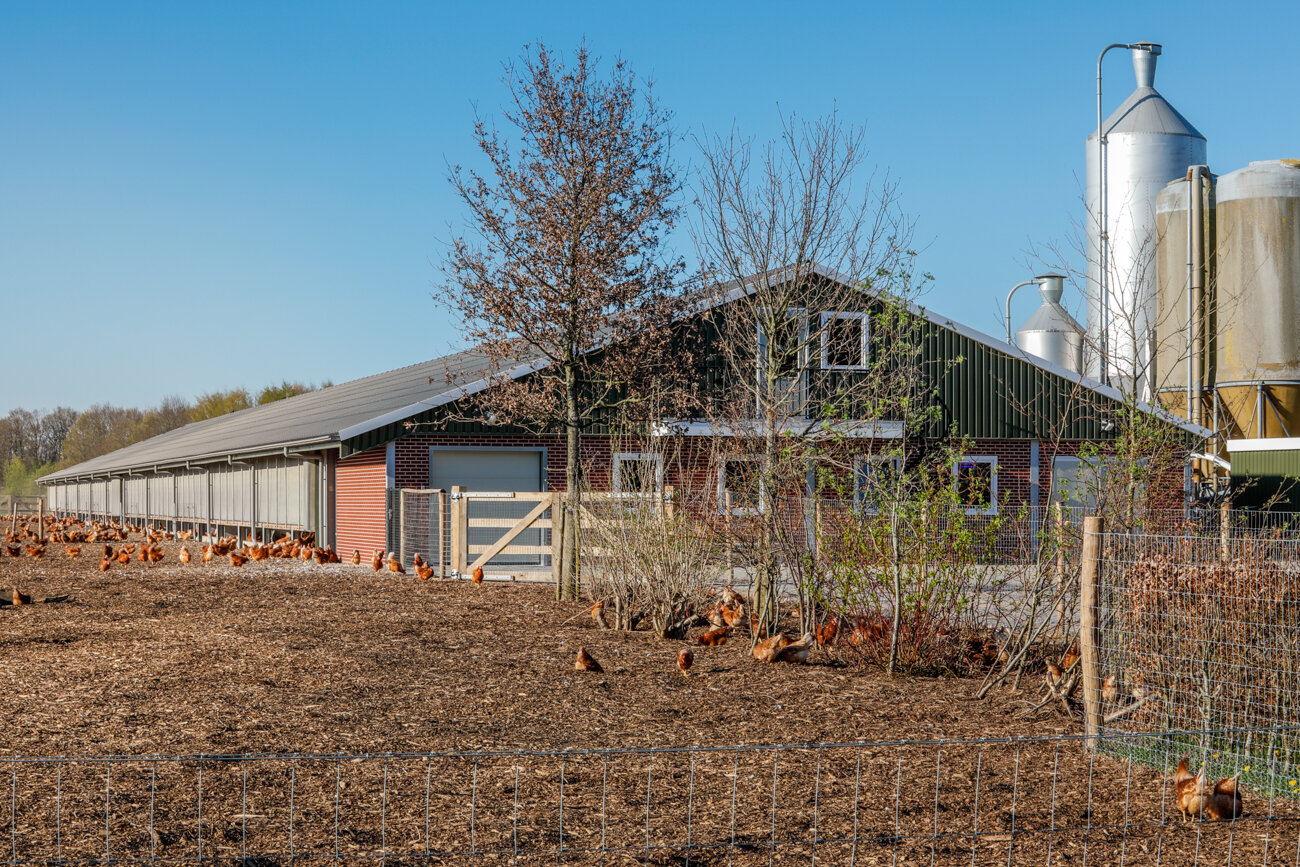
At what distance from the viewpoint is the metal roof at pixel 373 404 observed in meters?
20.7

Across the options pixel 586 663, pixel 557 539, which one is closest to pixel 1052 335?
pixel 557 539

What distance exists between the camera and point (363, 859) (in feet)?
16.5

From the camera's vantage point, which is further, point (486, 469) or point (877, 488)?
point (486, 469)

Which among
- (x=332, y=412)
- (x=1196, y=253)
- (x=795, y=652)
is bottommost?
(x=795, y=652)

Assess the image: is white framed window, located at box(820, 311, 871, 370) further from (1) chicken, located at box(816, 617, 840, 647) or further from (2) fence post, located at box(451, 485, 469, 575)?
(1) chicken, located at box(816, 617, 840, 647)

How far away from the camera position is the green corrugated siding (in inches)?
982

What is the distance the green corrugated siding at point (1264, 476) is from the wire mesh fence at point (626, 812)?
20680mm

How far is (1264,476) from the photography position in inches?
996

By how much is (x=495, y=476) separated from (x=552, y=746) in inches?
635

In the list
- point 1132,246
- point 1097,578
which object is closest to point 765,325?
point 1097,578

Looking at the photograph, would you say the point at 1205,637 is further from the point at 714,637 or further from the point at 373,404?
the point at 373,404

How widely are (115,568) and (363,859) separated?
17108 millimetres

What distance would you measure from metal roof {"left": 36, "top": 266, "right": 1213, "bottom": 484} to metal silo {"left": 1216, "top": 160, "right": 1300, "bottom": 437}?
3028 mm

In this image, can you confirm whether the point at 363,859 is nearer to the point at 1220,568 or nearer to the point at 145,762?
the point at 145,762
